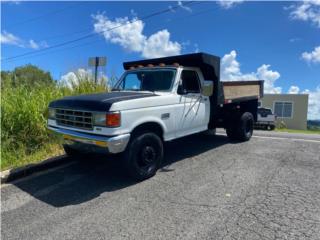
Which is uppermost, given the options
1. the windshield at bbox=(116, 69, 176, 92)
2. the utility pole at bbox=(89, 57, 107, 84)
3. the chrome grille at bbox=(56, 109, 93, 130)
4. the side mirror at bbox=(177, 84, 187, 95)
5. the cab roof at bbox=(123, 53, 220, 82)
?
the utility pole at bbox=(89, 57, 107, 84)

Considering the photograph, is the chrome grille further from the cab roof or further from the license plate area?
the cab roof

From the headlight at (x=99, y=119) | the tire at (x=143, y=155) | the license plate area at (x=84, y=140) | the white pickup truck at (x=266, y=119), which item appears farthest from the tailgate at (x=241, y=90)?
the white pickup truck at (x=266, y=119)

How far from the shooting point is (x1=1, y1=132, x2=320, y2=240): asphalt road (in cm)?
340

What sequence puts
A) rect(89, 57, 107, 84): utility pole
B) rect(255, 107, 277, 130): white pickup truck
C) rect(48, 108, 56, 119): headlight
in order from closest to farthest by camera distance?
rect(48, 108, 56, 119): headlight < rect(89, 57, 107, 84): utility pole < rect(255, 107, 277, 130): white pickup truck

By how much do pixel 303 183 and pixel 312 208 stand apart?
1.02 meters

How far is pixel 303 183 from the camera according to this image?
484 cm

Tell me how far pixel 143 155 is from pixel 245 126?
4.05 metres

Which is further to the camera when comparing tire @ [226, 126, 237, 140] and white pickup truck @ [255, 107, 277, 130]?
white pickup truck @ [255, 107, 277, 130]

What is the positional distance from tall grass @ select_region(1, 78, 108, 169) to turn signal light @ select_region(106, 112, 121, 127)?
8.54 feet

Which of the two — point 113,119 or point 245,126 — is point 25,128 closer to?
point 113,119

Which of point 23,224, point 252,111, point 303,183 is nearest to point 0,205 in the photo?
point 23,224

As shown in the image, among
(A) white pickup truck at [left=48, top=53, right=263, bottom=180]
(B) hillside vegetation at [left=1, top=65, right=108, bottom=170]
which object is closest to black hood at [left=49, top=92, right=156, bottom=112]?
(A) white pickup truck at [left=48, top=53, right=263, bottom=180]

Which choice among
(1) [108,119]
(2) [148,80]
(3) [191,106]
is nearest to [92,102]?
(1) [108,119]

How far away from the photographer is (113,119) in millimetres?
4418
